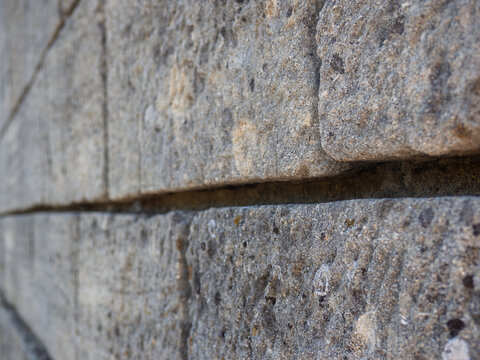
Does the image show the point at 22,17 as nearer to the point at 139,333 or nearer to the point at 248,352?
the point at 139,333

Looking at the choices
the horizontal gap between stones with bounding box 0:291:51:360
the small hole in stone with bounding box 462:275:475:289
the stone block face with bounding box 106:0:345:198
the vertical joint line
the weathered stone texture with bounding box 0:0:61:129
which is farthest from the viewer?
the horizontal gap between stones with bounding box 0:291:51:360

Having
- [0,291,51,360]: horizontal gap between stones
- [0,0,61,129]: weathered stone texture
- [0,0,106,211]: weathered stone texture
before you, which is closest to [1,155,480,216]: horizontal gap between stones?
[0,0,106,211]: weathered stone texture

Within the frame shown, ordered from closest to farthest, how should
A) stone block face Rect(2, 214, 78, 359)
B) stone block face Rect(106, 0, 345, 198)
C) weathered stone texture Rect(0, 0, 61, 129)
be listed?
stone block face Rect(106, 0, 345, 198) < stone block face Rect(2, 214, 78, 359) < weathered stone texture Rect(0, 0, 61, 129)

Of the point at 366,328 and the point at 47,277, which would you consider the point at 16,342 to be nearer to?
the point at 47,277

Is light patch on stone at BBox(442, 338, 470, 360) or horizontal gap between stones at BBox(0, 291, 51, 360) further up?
light patch on stone at BBox(442, 338, 470, 360)

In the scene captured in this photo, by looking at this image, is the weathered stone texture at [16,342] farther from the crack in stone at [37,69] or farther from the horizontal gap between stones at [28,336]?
the crack in stone at [37,69]

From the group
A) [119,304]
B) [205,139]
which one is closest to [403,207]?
[205,139]

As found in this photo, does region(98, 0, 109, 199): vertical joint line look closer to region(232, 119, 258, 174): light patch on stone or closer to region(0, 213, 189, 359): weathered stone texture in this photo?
region(0, 213, 189, 359): weathered stone texture

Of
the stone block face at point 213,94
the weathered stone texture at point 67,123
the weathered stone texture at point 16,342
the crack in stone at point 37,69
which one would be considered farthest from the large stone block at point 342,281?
the weathered stone texture at point 16,342
